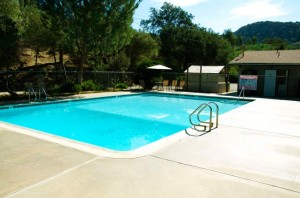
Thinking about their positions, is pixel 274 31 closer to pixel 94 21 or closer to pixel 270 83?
pixel 270 83

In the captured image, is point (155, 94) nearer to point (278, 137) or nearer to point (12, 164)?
point (278, 137)

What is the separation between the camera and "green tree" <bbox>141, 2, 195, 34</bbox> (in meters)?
49.2

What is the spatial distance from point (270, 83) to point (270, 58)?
184 centimetres

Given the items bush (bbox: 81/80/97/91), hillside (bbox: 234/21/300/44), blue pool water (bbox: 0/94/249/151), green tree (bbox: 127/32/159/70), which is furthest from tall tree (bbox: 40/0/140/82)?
hillside (bbox: 234/21/300/44)

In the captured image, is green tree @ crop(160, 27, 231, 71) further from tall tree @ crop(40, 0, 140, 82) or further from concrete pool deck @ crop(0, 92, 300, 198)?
concrete pool deck @ crop(0, 92, 300, 198)

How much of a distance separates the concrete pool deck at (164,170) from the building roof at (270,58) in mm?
12432

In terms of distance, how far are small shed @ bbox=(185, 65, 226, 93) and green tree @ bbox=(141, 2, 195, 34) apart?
2956 centimetres

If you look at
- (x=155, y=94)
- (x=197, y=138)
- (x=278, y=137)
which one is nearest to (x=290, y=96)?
(x=155, y=94)

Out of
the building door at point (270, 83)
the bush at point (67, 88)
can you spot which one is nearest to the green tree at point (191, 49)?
the building door at point (270, 83)

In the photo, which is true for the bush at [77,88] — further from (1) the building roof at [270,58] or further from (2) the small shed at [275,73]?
(2) the small shed at [275,73]

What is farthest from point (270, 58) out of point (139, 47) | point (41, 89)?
point (41, 89)

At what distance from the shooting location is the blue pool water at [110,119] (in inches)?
335

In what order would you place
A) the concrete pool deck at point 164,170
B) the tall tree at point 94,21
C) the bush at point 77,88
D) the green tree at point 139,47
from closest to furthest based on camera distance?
1. the concrete pool deck at point 164,170
2. the tall tree at point 94,21
3. the bush at point 77,88
4. the green tree at point 139,47

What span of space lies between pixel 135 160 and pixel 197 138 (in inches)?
83.4
